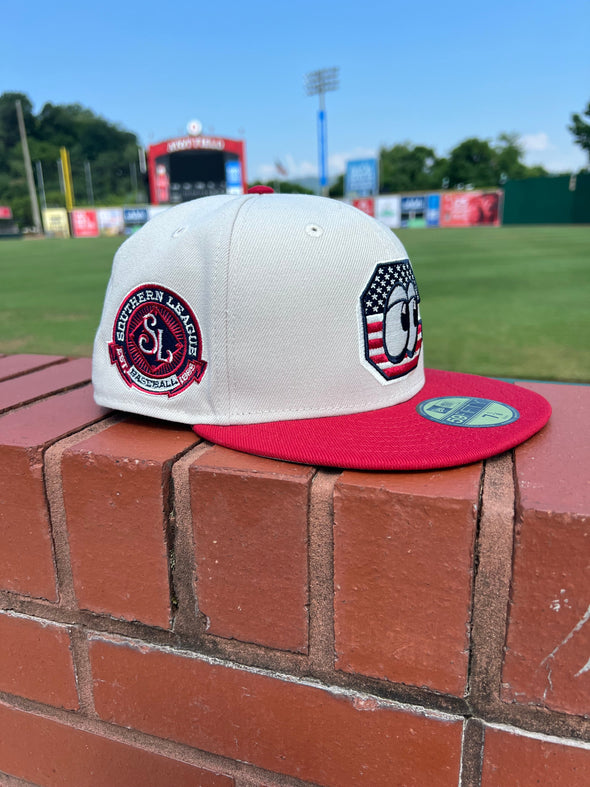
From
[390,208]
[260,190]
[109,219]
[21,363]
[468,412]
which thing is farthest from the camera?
[109,219]

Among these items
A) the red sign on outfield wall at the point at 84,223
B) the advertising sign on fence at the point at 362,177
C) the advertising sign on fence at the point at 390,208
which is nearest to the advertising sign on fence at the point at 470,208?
the advertising sign on fence at the point at 390,208

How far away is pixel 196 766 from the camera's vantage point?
768 mm

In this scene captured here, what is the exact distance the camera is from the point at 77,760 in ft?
2.77

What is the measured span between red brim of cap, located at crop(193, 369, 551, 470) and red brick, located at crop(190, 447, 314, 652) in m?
0.03

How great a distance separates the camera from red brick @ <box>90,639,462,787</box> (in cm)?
65

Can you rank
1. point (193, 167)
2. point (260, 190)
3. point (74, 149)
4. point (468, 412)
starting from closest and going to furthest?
point (468, 412)
point (260, 190)
point (193, 167)
point (74, 149)

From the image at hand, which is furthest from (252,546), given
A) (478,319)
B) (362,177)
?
(362,177)

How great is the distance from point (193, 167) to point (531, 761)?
44.5 metres

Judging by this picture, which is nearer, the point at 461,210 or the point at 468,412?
the point at 468,412

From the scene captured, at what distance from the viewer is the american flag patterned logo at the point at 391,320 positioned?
2.62 ft

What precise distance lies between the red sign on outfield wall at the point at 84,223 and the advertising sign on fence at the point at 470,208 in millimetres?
20785

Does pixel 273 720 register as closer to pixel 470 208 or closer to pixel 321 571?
pixel 321 571

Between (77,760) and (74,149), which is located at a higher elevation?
(74,149)

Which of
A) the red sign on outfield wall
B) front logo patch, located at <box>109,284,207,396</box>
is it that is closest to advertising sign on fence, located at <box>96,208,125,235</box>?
the red sign on outfield wall
